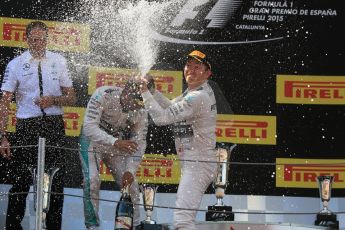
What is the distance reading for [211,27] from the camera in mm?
8117

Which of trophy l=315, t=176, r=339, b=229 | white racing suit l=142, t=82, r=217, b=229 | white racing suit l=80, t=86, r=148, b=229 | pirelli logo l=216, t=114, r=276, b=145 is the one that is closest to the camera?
white racing suit l=142, t=82, r=217, b=229

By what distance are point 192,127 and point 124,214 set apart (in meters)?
0.82

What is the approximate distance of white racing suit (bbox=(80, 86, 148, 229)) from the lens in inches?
298

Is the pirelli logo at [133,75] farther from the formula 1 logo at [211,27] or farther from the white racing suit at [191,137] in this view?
the white racing suit at [191,137]

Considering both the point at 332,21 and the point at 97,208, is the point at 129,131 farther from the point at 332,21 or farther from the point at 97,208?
the point at 332,21

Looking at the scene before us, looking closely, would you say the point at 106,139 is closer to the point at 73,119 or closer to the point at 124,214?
the point at 73,119

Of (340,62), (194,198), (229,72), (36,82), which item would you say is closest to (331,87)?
(340,62)

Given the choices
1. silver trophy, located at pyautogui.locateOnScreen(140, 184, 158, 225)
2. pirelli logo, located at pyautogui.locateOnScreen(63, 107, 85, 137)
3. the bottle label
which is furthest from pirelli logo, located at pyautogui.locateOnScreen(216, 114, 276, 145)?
the bottle label

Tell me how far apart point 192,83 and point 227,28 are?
0.89m

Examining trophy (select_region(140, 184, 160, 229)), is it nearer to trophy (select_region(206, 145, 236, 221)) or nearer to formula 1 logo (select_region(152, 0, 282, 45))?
trophy (select_region(206, 145, 236, 221))

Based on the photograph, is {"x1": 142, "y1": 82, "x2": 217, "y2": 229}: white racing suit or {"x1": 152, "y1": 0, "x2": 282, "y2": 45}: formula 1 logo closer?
{"x1": 142, "y1": 82, "x2": 217, "y2": 229}: white racing suit

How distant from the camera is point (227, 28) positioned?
813cm

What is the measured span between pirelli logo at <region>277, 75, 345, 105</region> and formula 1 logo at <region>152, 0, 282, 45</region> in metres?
0.38

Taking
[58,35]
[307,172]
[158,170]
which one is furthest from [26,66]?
[307,172]
